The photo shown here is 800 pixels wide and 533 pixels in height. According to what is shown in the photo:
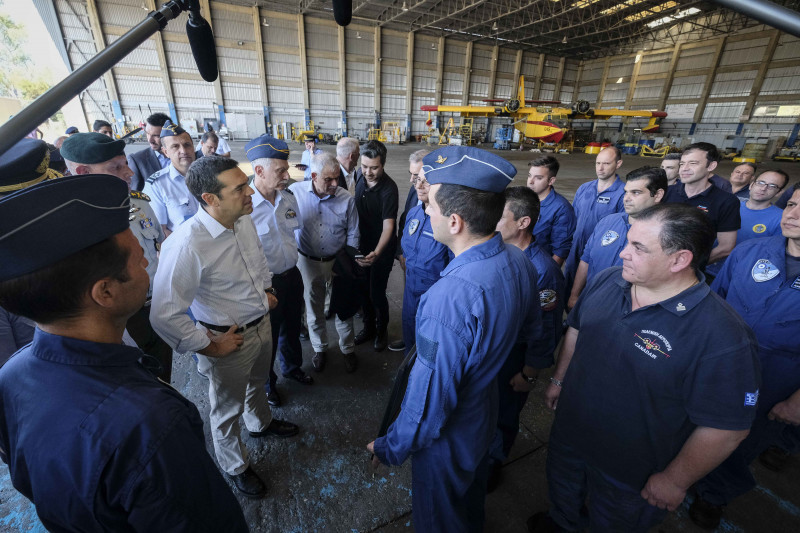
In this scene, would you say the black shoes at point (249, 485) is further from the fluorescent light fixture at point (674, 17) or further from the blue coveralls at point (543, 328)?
the fluorescent light fixture at point (674, 17)

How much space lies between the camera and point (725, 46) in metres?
25.0

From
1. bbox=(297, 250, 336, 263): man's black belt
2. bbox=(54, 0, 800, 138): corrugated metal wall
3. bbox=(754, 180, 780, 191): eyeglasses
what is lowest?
bbox=(297, 250, 336, 263): man's black belt

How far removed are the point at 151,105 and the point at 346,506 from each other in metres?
26.7

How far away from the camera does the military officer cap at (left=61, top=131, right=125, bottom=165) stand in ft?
7.66

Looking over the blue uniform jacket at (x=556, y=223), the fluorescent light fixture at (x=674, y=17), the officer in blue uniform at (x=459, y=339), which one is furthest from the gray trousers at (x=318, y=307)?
the fluorescent light fixture at (x=674, y=17)

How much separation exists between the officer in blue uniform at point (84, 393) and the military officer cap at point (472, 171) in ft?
3.62

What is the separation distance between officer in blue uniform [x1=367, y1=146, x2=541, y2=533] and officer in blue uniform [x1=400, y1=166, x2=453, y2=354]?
3.85 ft

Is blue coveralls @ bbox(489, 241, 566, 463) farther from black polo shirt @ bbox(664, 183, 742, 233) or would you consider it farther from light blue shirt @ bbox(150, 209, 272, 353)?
black polo shirt @ bbox(664, 183, 742, 233)

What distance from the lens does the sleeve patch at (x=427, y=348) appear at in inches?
54.0

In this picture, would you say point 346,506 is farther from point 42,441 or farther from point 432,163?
point 432,163

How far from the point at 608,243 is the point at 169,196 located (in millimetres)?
3873

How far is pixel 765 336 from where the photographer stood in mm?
2018

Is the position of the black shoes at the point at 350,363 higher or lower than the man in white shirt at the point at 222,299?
lower

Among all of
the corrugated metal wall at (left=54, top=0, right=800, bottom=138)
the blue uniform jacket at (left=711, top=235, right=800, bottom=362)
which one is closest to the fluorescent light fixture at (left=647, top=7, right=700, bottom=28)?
the corrugated metal wall at (left=54, top=0, right=800, bottom=138)
